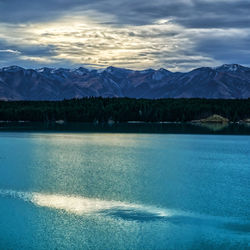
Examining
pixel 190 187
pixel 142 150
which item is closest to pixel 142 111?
pixel 142 150

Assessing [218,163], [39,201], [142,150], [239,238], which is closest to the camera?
[239,238]

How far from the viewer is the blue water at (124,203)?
2331 cm

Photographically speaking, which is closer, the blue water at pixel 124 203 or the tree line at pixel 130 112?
the blue water at pixel 124 203

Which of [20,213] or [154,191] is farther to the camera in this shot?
[154,191]

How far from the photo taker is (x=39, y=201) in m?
30.9

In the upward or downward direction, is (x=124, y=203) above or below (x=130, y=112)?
above

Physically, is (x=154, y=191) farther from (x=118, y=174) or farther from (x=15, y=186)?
(x=15, y=186)

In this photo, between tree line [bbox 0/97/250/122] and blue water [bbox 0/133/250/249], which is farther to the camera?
tree line [bbox 0/97/250/122]

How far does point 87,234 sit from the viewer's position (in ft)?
78.3

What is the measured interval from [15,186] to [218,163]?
2696 cm

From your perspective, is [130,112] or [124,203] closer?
[124,203]

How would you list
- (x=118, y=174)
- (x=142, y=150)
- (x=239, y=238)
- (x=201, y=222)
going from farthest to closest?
(x=142, y=150), (x=118, y=174), (x=201, y=222), (x=239, y=238)

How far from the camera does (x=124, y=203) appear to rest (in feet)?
99.8

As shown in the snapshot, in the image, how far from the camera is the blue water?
918 inches
